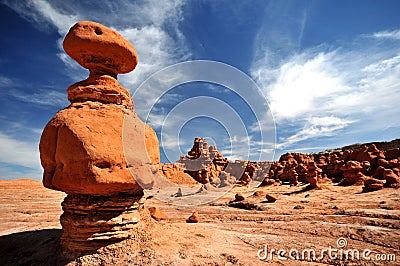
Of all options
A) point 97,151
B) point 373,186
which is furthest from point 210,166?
point 97,151

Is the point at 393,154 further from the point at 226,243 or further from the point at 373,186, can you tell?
the point at 226,243

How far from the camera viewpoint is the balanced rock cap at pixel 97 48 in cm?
616

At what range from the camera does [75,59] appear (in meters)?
6.61

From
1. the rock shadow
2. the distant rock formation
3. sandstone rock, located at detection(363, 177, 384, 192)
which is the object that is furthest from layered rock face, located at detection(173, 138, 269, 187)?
the rock shadow

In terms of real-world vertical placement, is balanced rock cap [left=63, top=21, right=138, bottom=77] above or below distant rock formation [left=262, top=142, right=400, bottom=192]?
above

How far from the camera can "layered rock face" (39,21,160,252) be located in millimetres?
5293

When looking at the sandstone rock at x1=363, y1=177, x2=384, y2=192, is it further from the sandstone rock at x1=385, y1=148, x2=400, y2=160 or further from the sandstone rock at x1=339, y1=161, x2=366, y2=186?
the sandstone rock at x1=385, y1=148, x2=400, y2=160

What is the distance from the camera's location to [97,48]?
629cm

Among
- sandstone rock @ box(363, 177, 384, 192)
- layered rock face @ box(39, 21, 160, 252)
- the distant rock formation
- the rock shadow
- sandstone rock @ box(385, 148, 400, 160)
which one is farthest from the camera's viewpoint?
sandstone rock @ box(385, 148, 400, 160)

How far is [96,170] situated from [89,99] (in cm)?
227

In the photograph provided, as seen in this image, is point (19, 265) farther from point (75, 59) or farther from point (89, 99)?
point (75, 59)

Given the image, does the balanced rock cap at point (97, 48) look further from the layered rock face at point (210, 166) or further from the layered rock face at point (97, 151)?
the layered rock face at point (210, 166)

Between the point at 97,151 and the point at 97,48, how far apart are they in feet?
10.2

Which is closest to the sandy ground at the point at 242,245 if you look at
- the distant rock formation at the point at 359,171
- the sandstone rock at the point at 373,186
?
the sandstone rock at the point at 373,186
